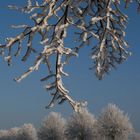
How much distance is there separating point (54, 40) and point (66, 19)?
0.59 metres

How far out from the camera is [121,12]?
7898mm

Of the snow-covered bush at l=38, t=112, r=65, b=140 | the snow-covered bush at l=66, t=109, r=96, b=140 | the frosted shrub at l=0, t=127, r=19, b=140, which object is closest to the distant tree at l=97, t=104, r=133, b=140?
the snow-covered bush at l=66, t=109, r=96, b=140

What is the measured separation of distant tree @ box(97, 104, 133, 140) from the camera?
8419 cm

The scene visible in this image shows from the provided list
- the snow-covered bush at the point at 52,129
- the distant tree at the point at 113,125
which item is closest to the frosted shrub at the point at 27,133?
the snow-covered bush at the point at 52,129

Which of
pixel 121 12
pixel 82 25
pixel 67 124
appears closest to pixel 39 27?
pixel 82 25

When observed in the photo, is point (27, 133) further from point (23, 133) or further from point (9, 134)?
point (9, 134)

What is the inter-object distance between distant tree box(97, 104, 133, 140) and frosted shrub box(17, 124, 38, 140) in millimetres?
43770

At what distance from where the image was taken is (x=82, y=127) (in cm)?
9294

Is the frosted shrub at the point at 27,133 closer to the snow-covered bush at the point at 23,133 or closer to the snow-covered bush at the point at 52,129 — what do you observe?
the snow-covered bush at the point at 23,133

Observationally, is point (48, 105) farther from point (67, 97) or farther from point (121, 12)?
point (121, 12)

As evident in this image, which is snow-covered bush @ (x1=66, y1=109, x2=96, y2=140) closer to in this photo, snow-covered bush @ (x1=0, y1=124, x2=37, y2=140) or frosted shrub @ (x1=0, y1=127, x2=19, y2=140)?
snow-covered bush @ (x1=0, y1=124, x2=37, y2=140)

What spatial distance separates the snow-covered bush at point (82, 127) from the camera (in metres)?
92.8

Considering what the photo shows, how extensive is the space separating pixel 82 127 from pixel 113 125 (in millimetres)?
10508

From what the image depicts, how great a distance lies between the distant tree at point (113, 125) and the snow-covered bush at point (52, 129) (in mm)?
16802
